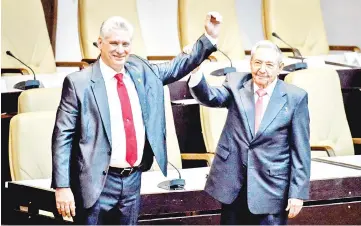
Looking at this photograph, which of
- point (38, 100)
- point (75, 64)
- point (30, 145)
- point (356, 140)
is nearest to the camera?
point (30, 145)

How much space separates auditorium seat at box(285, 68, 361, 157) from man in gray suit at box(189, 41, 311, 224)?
1.23 m

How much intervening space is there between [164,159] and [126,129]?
0.51 feet

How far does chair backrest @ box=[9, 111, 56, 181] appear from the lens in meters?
2.96

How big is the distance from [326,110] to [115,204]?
176cm

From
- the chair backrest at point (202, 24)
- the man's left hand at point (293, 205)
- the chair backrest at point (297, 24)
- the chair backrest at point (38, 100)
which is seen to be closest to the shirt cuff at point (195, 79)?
the man's left hand at point (293, 205)

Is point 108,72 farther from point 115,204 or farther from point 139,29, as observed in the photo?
point 139,29

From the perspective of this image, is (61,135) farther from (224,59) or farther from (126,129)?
(224,59)

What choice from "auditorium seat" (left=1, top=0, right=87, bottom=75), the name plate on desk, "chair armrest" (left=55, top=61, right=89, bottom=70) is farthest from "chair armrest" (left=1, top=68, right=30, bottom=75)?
the name plate on desk

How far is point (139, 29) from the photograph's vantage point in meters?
4.77

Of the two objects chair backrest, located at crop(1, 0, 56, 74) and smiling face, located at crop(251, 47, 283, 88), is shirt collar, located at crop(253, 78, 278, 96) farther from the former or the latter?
chair backrest, located at crop(1, 0, 56, 74)

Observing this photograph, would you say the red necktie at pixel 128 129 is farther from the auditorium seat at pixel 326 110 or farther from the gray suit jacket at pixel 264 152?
the auditorium seat at pixel 326 110

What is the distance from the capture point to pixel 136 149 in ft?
7.60

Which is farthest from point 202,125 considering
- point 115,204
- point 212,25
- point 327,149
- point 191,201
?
point 115,204

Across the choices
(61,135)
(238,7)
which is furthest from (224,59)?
(61,135)
